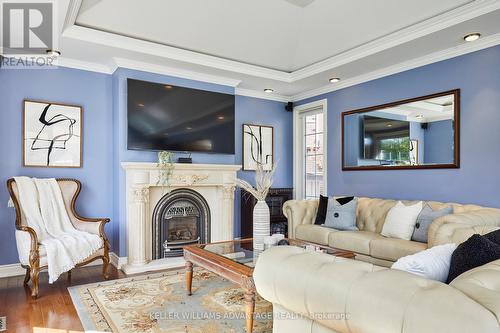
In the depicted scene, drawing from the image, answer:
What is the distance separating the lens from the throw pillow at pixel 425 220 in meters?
3.28

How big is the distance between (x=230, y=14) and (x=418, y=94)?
2.40 meters

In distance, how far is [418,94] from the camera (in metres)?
4.12

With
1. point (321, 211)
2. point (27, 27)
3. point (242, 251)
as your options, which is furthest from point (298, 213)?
point (27, 27)

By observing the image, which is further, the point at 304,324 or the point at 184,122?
the point at 184,122

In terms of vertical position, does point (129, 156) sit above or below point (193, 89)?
below

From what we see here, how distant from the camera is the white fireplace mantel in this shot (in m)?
4.11

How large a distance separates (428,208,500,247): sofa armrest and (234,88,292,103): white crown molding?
140 inches

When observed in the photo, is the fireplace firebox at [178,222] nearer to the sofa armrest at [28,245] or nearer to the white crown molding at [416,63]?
the sofa armrest at [28,245]

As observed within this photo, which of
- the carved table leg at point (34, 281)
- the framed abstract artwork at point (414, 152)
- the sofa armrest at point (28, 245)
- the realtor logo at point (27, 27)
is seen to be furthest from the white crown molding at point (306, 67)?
the carved table leg at point (34, 281)

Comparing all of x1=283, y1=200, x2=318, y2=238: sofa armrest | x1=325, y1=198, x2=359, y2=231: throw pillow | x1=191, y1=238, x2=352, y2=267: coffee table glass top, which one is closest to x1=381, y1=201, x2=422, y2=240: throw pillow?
x1=325, y1=198, x2=359, y2=231: throw pillow

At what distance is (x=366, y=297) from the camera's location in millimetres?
1048

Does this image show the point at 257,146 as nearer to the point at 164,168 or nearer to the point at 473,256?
the point at 164,168

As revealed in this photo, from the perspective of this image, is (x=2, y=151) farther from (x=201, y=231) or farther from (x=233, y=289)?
(x=233, y=289)

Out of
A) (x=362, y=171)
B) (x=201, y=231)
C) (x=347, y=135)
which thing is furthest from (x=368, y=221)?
(x=201, y=231)
